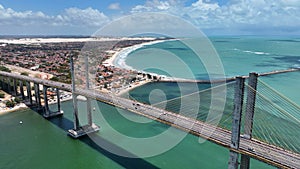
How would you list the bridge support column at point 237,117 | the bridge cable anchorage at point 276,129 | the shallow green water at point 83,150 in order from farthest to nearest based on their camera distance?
the bridge cable anchorage at point 276,129, the shallow green water at point 83,150, the bridge support column at point 237,117

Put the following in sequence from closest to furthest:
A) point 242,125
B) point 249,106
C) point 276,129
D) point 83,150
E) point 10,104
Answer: point 249,106, point 83,150, point 242,125, point 276,129, point 10,104

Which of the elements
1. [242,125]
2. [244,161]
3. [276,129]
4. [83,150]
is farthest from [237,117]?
[83,150]

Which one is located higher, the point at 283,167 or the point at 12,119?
the point at 283,167

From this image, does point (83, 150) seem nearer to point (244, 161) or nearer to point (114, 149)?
point (114, 149)

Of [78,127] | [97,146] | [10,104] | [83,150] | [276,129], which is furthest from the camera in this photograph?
[10,104]

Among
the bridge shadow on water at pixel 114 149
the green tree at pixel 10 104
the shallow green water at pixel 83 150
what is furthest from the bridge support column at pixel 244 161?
the green tree at pixel 10 104

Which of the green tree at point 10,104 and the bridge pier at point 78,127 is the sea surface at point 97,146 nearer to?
the bridge pier at point 78,127

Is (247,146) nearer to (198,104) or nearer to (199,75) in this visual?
(198,104)

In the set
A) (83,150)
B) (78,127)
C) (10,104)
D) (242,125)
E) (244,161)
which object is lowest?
(83,150)

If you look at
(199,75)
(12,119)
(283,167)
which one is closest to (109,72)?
(199,75)

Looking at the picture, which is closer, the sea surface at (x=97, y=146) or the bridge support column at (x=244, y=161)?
the bridge support column at (x=244, y=161)

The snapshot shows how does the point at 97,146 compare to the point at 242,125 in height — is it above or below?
below
